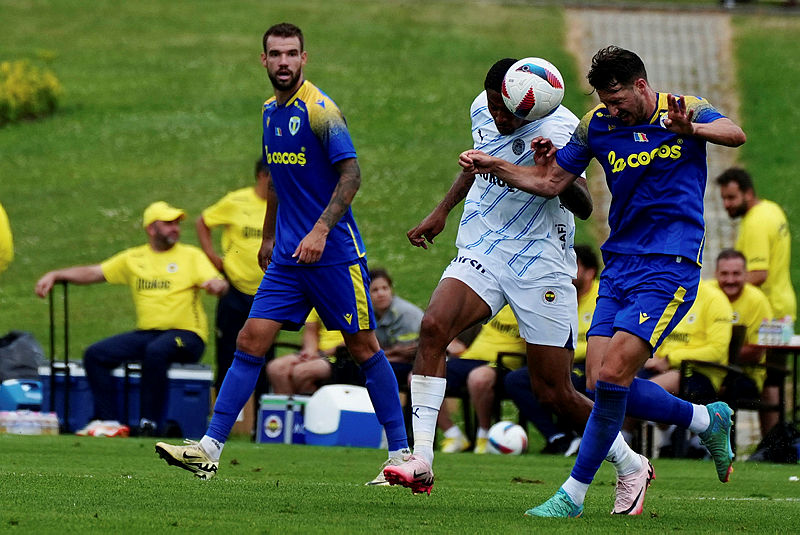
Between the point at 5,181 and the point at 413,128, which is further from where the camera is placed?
the point at 413,128

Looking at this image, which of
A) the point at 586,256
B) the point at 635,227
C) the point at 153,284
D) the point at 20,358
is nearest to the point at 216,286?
the point at 153,284

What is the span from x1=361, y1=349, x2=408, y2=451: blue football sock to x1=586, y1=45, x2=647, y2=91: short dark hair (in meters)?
2.35

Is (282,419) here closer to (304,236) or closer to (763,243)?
(763,243)

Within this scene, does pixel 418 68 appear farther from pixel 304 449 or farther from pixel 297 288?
pixel 297 288

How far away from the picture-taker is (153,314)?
1429cm

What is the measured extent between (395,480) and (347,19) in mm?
32049

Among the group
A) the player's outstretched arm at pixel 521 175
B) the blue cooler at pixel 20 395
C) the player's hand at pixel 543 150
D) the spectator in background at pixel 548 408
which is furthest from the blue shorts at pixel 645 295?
the blue cooler at pixel 20 395

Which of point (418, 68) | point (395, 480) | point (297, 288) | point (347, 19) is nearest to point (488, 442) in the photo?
point (297, 288)

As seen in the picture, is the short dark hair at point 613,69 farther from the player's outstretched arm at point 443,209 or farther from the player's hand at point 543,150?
the player's outstretched arm at point 443,209

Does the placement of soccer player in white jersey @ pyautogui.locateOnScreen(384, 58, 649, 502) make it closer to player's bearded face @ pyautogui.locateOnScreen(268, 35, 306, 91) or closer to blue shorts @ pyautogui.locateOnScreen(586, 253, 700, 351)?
blue shorts @ pyautogui.locateOnScreen(586, 253, 700, 351)

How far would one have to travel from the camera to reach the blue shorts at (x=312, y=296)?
28.3ft

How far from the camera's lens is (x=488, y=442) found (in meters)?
13.2

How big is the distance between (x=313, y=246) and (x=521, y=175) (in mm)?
1321

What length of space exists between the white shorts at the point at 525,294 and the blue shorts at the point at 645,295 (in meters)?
0.68
